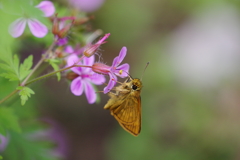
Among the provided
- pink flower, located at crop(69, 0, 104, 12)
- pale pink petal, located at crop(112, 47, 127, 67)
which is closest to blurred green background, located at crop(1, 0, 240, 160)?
pink flower, located at crop(69, 0, 104, 12)

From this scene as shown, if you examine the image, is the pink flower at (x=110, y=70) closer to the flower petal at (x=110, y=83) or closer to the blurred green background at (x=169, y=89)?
the flower petal at (x=110, y=83)

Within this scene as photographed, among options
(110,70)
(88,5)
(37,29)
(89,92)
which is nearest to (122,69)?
(110,70)

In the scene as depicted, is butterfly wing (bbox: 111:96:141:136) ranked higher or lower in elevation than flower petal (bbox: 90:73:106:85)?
lower

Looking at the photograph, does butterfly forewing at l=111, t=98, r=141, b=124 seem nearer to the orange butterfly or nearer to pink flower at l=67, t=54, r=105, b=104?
the orange butterfly

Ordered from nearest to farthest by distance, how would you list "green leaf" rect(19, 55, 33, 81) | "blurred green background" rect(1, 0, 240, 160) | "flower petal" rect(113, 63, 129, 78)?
"green leaf" rect(19, 55, 33, 81), "flower petal" rect(113, 63, 129, 78), "blurred green background" rect(1, 0, 240, 160)

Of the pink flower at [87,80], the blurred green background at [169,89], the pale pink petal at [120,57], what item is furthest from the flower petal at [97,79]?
the blurred green background at [169,89]

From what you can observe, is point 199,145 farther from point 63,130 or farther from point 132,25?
point 132,25
